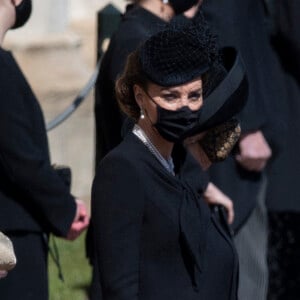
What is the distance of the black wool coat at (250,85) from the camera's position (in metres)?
5.81

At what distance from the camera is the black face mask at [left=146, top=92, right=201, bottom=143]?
14.5 ft

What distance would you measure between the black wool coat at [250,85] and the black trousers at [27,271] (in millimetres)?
743

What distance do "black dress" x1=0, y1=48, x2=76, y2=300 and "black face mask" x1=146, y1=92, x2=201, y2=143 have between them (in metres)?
0.87

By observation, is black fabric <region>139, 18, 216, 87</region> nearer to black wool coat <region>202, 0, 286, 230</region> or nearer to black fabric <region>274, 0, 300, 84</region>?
black wool coat <region>202, 0, 286, 230</region>

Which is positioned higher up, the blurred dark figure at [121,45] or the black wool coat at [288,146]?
the blurred dark figure at [121,45]

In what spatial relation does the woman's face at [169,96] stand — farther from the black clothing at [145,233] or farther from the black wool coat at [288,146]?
the black wool coat at [288,146]

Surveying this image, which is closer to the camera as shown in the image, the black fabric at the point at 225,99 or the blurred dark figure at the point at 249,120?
the black fabric at the point at 225,99

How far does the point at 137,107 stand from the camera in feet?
14.9

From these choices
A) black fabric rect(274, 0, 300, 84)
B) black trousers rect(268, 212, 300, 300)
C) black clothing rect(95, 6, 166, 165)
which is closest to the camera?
black clothing rect(95, 6, 166, 165)

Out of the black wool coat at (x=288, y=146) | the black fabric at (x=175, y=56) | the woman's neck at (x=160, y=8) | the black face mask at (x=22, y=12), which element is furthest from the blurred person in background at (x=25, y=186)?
the black wool coat at (x=288, y=146)

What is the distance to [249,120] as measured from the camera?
5801 millimetres

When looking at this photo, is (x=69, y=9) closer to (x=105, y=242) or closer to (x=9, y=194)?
(x=9, y=194)

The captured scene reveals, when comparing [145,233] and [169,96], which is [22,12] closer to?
[169,96]

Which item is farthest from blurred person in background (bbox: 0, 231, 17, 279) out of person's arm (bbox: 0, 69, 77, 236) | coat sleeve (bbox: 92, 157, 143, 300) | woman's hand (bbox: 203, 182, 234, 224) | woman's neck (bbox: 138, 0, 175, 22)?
woman's neck (bbox: 138, 0, 175, 22)
